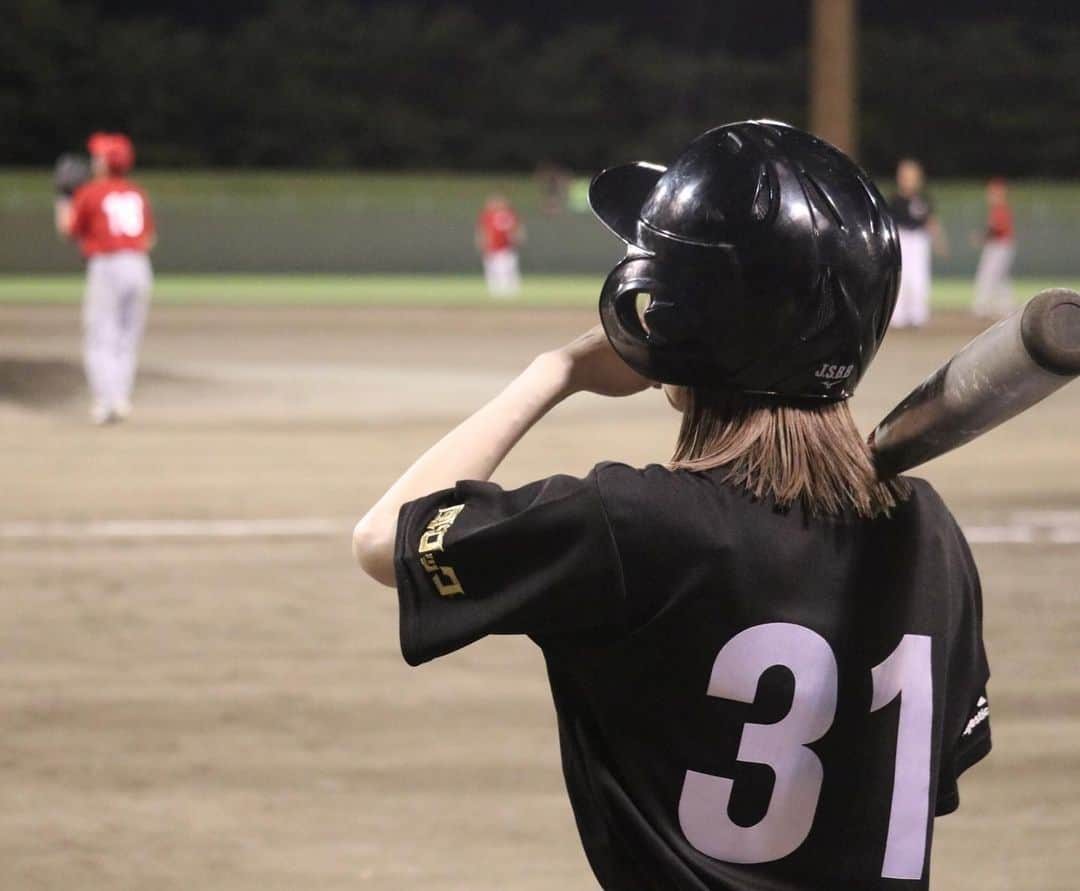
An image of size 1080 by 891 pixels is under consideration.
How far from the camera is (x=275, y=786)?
4.79 meters

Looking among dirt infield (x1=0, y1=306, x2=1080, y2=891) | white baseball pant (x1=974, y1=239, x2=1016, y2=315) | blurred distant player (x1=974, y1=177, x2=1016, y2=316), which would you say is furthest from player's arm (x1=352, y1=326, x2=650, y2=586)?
white baseball pant (x1=974, y1=239, x2=1016, y2=315)

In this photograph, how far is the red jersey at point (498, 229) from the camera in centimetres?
3133

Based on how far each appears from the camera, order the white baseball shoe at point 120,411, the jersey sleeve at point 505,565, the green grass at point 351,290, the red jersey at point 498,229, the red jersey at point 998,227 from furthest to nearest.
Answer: the red jersey at point 498,229 < the green grass at point 351,290 < the red jersey at point 998,227 < the white baseball shoe at point 120,411 < the jersey sleeve at point 505,565

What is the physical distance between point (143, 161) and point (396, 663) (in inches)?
1793

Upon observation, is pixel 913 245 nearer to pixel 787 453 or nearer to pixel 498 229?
pixel 498 229

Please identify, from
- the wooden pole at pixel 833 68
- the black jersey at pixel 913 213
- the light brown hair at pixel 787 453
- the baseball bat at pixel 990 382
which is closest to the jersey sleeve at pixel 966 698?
the light brown hair at pixel 787 453

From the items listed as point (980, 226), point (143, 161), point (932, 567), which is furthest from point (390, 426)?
point (143, 161)

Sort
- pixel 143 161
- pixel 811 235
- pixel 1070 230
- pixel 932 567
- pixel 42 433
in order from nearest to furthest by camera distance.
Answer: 1. pixel 811 235
2. pixel 932 567
3. pixel 42 433
4. pixel 1070 230
5. pixel 143 161

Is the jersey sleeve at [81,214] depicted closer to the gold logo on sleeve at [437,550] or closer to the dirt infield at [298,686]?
the dirt infield at [298,686]

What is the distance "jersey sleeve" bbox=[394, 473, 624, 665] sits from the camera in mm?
1819

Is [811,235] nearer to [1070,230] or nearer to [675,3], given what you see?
[1070,230]

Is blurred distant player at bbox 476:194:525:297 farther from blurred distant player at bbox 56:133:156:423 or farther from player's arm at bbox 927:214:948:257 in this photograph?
blurred distant player at bbox 56:133:156:423

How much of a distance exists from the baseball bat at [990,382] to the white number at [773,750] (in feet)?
0.77

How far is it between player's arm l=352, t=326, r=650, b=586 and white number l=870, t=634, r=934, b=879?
45 cm
